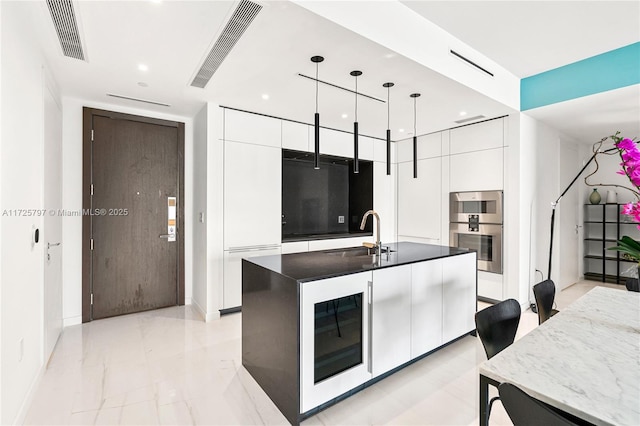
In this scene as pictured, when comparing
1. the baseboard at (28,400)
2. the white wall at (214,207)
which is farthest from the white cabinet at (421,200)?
the baseboard at (28,400)

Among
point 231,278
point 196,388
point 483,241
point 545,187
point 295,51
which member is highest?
point 295,51

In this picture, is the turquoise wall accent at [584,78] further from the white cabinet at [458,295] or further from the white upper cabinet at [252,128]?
the white upper cabinet at [252,128]

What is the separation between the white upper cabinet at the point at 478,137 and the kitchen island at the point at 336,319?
2249 millimetres

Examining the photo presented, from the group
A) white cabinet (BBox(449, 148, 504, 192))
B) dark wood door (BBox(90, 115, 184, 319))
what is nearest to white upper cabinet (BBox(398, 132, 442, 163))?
white cabinet (BBox(449, 148, 504, 192))

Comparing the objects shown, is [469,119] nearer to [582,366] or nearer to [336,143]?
[336,143]

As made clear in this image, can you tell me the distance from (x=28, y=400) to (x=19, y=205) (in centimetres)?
131

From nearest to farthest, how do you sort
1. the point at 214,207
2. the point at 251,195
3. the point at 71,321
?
the point at 71,321 < the point at 214,207 < the point at 251,195

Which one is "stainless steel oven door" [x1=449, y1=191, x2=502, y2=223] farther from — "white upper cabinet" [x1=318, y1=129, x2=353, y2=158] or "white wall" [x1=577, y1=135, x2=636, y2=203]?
"white wall" [x1=577, y1=135, x2=636, y2=203]

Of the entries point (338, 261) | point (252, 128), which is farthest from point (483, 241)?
point (252, 128)

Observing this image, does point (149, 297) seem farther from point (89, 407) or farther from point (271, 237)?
point (89, 407)

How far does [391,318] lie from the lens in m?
2.36

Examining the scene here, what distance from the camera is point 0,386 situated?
1.66 metres

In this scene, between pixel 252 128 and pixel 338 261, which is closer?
pixel 338 261

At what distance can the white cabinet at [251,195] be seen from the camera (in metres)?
3.89
